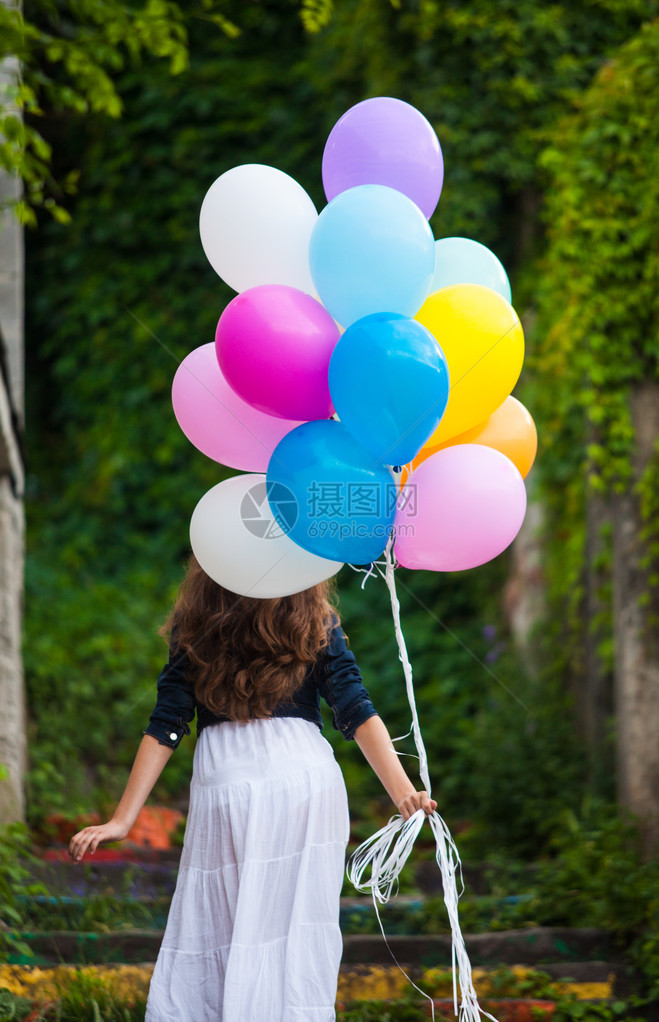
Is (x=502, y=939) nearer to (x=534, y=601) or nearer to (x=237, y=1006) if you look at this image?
(x=237, y=1006)

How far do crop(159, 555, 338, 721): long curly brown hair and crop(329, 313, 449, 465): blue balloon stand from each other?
1.43 ft

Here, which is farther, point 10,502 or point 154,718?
point 10,502

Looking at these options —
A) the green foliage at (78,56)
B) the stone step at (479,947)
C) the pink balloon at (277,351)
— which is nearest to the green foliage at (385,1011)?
the stone step at (479,947)

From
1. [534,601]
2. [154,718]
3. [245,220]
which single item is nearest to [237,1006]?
[154,718]

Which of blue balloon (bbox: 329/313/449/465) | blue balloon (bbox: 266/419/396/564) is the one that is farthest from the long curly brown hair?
blue balloon (bbox: 329/313/449/465)

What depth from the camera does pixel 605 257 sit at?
12.5 feet

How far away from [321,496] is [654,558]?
→ 222 centimetres

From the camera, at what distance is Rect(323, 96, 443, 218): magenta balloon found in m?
2.08

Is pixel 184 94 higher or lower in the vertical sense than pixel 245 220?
higher

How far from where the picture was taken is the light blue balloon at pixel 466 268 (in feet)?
7.20

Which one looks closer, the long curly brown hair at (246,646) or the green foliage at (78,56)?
the long curly brown hair at (246,646)

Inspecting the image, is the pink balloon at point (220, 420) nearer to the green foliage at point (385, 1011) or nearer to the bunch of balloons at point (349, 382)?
the bunch of balloons at point (349, 382)

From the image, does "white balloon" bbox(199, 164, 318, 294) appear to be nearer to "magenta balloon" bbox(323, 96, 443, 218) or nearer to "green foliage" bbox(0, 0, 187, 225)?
"magenta balloon" bbox(323, 96, 443, 218)

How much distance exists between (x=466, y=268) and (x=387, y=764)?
115 cm
